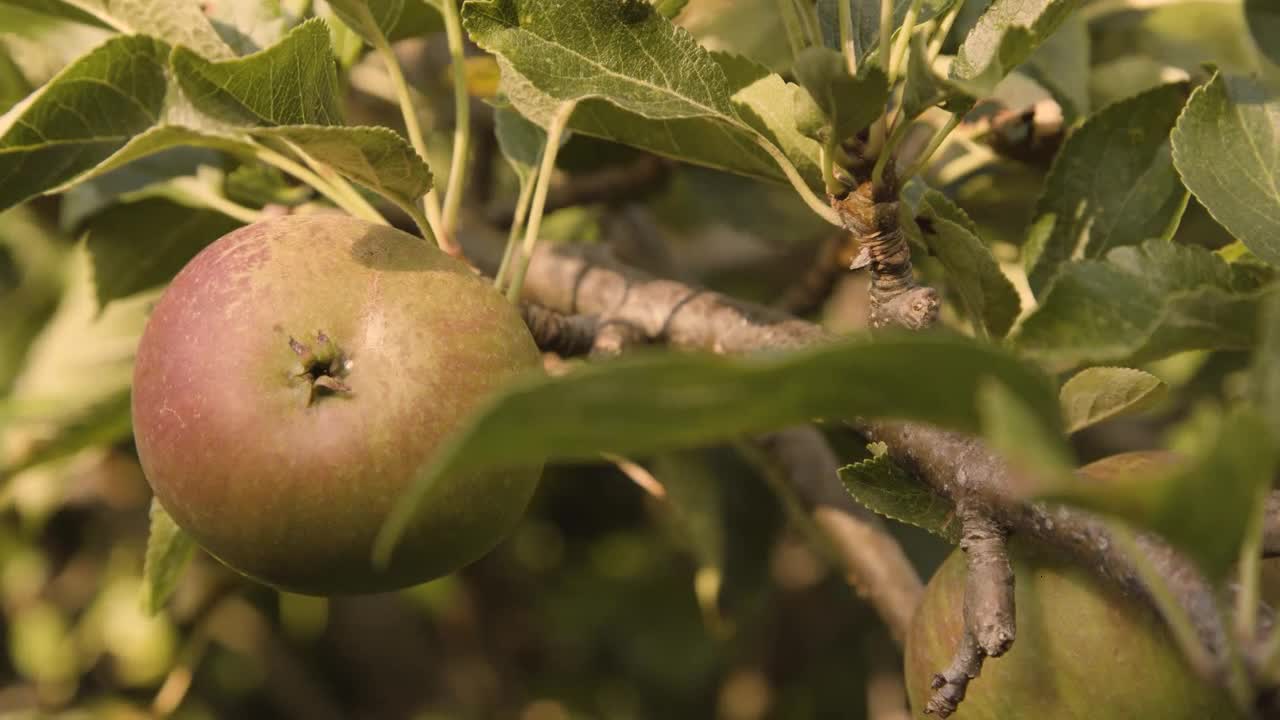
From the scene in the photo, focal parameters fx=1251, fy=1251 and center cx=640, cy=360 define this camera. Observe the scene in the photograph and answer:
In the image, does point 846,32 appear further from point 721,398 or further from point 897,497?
point 721,398

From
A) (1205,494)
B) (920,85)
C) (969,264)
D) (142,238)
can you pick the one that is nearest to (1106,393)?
(969,264)

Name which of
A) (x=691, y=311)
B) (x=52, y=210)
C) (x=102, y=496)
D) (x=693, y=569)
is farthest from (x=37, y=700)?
(x=691, y=311)

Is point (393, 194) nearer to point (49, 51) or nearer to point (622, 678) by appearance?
point (49, 51)

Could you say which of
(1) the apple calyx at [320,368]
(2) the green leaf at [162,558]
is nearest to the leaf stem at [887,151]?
(1) the apple calyx at [320,368]

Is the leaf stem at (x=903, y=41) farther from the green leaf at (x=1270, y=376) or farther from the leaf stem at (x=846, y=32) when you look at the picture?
the green leaf at (x=1270, y=376)

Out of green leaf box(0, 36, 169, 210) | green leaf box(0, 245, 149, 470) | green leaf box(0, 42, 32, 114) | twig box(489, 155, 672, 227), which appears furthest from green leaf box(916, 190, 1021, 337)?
green leaf box(0, 42, 32, 114)

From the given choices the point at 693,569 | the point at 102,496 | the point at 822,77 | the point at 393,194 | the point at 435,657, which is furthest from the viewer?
the point at 435,657
